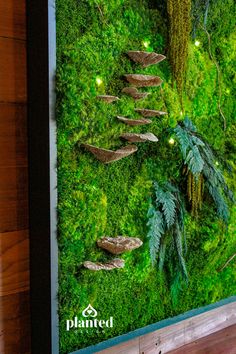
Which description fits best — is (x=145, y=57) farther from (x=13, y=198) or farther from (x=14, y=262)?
(x=14, y=262)

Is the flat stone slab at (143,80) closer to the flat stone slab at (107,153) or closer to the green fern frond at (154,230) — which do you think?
the flat stone slab at (107,153)

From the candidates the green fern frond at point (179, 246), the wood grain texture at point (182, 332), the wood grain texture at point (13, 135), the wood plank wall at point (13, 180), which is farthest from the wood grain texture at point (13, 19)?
the wood grain texture at point (182, 332)

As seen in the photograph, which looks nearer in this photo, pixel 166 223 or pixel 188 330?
pixel 166 223

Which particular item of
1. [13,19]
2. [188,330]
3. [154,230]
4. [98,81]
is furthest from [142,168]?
[188,330]

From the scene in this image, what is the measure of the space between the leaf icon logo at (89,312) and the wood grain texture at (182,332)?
149mm

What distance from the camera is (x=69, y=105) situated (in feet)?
3.78

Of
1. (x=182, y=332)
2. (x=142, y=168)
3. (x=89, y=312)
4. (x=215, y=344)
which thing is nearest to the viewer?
(x=89, y=312)

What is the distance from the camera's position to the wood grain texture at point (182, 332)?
1450mm

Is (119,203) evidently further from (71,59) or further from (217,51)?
(217,51)

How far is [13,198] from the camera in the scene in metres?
1.16

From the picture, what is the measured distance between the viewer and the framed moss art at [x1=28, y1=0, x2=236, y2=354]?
115 cm

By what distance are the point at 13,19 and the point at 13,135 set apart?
0.85 feet

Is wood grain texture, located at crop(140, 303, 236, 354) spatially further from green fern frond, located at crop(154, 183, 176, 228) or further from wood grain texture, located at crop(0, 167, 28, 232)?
wood grain texture, located at crop(0, 167, 28, 232)

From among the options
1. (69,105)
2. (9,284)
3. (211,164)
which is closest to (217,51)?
(211,164)
